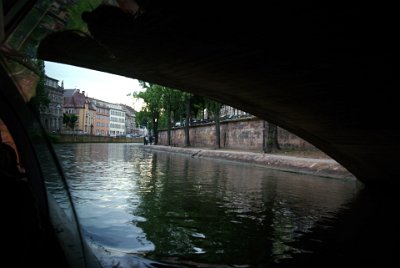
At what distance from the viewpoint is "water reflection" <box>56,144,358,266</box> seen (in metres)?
6.81

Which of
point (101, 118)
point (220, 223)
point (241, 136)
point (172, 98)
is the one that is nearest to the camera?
point (220, 223)

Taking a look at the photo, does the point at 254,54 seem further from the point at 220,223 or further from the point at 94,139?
the point at 94,139

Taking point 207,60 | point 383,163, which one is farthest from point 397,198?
point 207,60

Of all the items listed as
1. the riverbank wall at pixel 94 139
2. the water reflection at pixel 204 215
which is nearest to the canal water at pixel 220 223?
the water reflection at pixel 204 215

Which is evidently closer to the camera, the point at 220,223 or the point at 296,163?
the point at 220,223

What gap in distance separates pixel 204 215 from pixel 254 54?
4559mm

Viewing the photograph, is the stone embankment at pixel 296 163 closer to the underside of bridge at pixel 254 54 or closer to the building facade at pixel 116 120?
the underside of bridge at pixel 254 54

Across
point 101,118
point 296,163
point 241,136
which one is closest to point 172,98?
point 241,136

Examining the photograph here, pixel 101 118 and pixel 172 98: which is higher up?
pixel 101 118

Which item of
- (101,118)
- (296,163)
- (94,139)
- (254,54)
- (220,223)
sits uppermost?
(101,118)

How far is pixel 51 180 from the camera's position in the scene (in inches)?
200

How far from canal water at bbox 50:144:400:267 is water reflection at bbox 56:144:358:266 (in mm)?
16

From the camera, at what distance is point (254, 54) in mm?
6262

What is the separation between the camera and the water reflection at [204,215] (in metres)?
6.81
